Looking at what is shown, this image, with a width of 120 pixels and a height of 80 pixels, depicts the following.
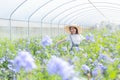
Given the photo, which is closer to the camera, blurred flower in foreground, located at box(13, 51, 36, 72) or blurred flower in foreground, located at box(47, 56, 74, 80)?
blurred flower in foreground, located at box(47, 56, 74, 80)

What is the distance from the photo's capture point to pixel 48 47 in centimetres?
554

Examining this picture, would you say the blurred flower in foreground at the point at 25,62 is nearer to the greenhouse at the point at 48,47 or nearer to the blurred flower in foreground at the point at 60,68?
the greenhouse at the point at 48,47

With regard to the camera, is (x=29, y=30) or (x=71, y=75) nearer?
(x=71, y=75)

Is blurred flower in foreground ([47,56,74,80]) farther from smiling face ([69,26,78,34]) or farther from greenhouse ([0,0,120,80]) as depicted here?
smiling face ([69,26,78,34])

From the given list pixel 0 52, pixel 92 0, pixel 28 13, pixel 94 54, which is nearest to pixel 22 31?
pixel 28 13

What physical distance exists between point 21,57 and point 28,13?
9.81 m

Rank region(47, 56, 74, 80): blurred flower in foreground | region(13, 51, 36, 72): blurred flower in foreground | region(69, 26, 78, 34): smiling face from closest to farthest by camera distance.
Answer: region(47, 56, 74, 80): blurred flower in foreground, region(13, 51, 36, 72): blurred flower in foreground, region(69, 26, 78, 34): smiling face

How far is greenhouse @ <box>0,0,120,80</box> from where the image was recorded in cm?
214

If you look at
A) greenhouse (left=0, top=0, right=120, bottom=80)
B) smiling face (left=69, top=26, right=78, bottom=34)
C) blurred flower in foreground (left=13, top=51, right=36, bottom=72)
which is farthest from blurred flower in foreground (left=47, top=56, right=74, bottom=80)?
smiling face (left=69, top=26, right=78, bottom=34)

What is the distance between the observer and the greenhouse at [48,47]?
214 centimetres

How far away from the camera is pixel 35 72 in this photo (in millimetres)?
2568

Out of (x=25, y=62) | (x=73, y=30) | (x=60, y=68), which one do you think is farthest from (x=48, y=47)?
(x=60, y=68)

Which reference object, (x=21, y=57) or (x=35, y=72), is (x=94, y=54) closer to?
(x=35, y=72)

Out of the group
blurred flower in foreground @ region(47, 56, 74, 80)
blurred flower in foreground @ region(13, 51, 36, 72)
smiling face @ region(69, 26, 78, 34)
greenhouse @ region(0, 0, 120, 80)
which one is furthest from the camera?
smiling face @ region(69, 26, 78, 34)
